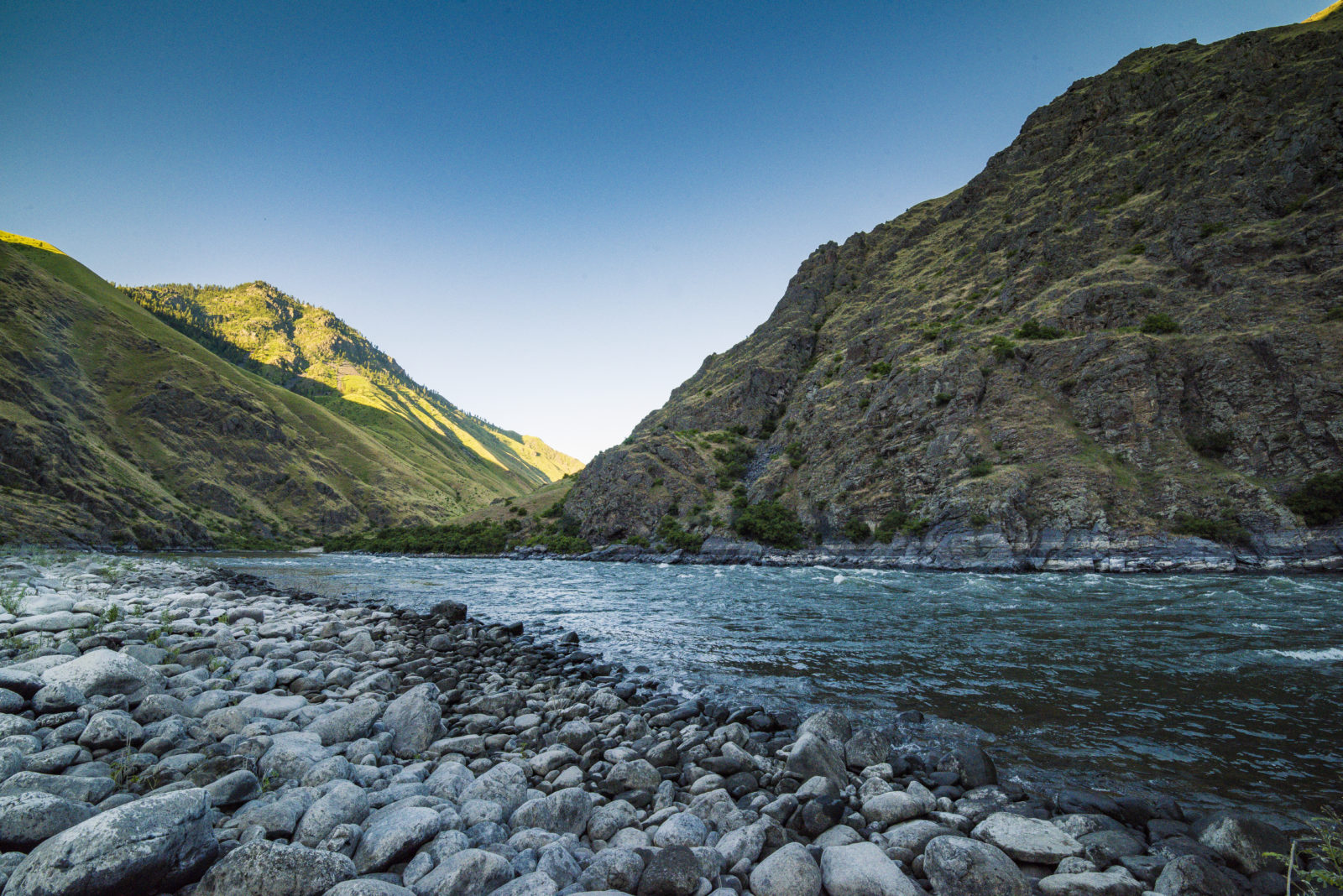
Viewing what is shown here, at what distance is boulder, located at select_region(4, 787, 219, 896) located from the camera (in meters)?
3.19

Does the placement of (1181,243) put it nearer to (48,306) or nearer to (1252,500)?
(1252,500)

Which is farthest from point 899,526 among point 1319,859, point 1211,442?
point 1319,859

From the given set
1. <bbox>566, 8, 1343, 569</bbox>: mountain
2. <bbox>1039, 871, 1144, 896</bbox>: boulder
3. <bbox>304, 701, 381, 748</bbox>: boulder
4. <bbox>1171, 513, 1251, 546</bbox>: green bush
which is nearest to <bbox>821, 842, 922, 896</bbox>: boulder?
<bbox>1039, 871, 1144, 896</bbox>: boulder

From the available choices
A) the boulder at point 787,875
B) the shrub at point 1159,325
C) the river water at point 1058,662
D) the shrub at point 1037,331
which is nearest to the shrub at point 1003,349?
the shrub at point 1037,331

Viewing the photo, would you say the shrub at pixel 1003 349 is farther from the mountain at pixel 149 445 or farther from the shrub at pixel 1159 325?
the mountain at pixel 149 445

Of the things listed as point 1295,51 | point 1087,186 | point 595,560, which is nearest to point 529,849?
point 595,560

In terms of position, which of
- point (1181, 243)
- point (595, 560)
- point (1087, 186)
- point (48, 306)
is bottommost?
point (595, 560)

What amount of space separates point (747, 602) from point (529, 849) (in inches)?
826

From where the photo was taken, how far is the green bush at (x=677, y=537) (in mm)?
66188

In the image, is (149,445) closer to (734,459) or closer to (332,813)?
(734,459)

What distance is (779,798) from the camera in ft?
19.8

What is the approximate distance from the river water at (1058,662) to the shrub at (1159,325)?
1171 inches

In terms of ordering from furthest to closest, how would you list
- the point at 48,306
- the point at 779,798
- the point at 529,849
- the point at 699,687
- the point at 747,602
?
the point at 48,306
the point at 747,602
the point at 699,687
the point at 779,798
the point at 529,849

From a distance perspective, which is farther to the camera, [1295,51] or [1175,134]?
[1175,134]
